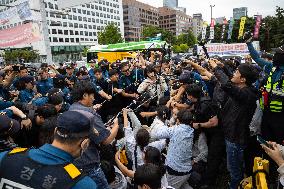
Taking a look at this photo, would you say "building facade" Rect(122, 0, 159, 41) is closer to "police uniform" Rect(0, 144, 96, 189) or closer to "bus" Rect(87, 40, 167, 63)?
"bus" Rect(87, 40, 167, 63)

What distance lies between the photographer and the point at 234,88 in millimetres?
3756

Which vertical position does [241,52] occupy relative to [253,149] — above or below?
above

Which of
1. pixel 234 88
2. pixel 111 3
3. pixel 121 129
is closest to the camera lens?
pixel 234 88

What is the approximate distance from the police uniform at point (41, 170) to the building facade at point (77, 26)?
3146 inches

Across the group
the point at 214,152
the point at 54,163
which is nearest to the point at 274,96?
the point at 214,152

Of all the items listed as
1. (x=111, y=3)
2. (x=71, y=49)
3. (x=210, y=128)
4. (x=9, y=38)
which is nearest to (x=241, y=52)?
(x=9, y=38)

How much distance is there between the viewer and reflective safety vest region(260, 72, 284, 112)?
3.80m

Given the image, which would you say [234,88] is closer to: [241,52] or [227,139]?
[227,139]

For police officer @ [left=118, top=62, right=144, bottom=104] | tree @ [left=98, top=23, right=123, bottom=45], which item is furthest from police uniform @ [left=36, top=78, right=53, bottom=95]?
tree @ [left=98, top=23, right=123, bottom=45]

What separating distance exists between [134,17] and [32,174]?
12742 centimetres

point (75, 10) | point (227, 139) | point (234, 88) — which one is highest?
point (75, 10)

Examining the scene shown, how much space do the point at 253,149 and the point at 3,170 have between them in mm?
3987

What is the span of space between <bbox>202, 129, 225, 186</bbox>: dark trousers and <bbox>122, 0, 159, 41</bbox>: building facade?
383 ft

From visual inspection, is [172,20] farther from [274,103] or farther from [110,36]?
[274,103]
